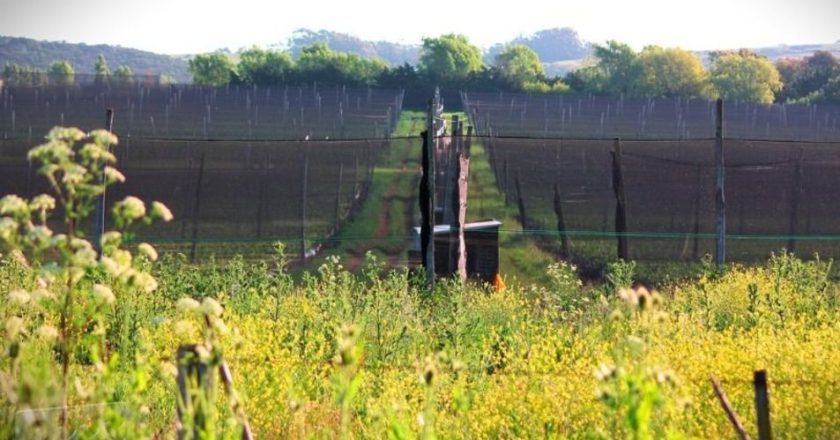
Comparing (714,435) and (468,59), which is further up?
(468,59)

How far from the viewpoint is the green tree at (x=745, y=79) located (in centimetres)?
6556

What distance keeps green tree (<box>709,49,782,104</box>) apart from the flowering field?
58936 millimetres

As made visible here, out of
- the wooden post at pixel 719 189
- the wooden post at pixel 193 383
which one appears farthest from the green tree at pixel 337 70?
the wooden post at pixel 193 383

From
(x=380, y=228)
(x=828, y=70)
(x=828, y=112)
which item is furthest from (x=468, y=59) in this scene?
(x=380, y=228)

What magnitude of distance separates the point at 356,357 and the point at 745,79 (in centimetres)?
6577

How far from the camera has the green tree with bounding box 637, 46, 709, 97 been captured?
65.6m

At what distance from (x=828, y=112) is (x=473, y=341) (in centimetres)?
4352

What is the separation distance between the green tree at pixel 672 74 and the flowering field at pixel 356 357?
58.2 meters

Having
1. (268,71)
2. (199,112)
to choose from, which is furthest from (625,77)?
(199,112)

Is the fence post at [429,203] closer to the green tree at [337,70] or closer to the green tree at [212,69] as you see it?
the green tree at [337,70]

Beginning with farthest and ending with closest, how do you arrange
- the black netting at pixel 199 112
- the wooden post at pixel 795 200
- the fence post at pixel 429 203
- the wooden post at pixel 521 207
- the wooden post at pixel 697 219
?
the black netting at pixel 199 112 < the wooden post at pixel 521 207 < the wooden post at pixel 795 200 < the wooden post at pixel 697 219 < the fence post at pixel 429 203

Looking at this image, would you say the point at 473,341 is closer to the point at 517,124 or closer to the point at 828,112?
the point at 517,124

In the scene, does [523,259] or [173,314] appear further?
[523,259]

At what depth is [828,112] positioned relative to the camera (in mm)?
47219
